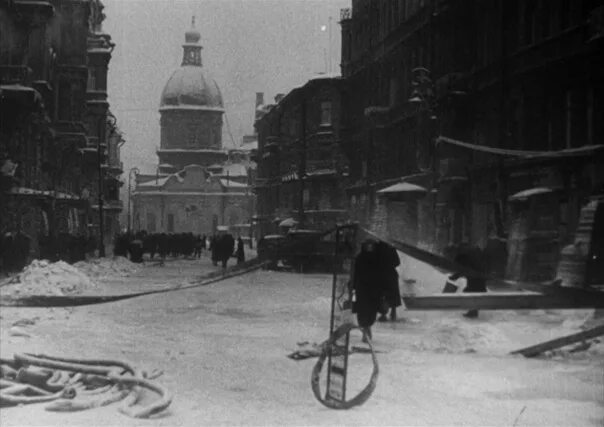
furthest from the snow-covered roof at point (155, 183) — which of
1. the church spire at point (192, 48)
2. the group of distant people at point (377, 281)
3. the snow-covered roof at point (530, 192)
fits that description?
the snow-covered roof at point (530, 192)

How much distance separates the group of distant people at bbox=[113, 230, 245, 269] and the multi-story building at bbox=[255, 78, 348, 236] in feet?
0.94

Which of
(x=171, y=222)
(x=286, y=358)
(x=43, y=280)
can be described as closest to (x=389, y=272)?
(x=286, y=358)

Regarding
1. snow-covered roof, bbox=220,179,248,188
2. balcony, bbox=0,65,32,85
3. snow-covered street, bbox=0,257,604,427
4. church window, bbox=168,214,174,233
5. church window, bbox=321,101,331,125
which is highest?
balcony, bbox=0,65,32,85

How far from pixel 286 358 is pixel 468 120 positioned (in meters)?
1.66

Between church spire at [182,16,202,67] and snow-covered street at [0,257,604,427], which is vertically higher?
church spire at [182,16,202,67]

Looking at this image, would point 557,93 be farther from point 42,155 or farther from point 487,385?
point 42,155

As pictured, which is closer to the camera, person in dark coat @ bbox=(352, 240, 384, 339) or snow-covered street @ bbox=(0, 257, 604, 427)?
snow-covered street @ bbox=(0, 257, 604, 427)

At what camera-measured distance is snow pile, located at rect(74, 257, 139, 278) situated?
430 centimetres

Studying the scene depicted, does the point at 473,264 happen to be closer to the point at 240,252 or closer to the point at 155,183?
the point at 240,252

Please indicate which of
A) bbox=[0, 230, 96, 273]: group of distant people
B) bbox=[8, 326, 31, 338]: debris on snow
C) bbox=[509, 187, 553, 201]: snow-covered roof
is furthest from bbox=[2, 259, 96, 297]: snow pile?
bbox=[509, 187, 553, 201]: snow-covered roof

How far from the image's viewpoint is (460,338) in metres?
4.43

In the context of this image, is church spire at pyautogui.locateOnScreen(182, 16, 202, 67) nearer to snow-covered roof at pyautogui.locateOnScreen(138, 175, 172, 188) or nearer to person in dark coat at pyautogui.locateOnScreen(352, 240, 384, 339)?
snow-covered roof at pyautogui.locateOnScreen(138, 175, 172, 188)

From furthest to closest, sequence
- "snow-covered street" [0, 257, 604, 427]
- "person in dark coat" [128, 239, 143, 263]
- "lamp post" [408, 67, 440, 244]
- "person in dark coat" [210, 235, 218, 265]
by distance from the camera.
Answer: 1. "person in dark coat" [128, 239, 143, 263]
2. "person in dark coat" [210, 235, 218, 265]
3. "lamp post" [408, 67, 440, 244]
4. "snow-covered street" [0, 257, 604, 427]

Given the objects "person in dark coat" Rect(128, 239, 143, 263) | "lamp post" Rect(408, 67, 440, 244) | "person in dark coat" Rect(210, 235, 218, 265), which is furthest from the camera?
"person in dark coat" Rect(128, 239, 143, 263)
